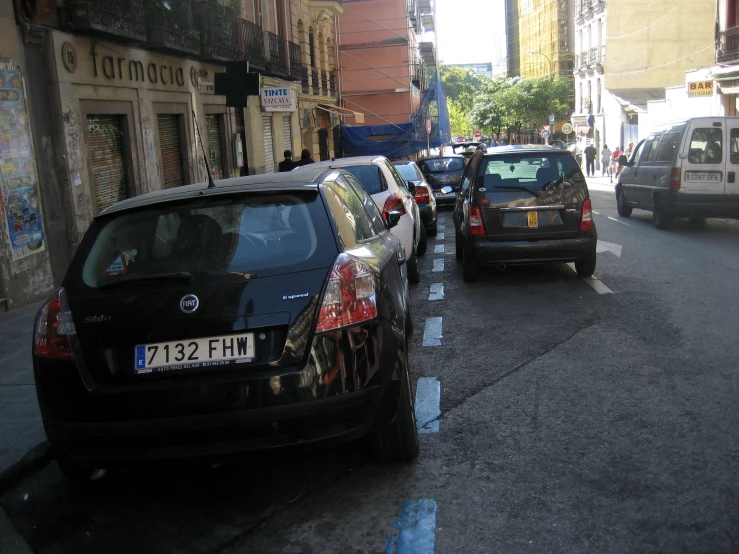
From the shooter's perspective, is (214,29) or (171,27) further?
(214,29)

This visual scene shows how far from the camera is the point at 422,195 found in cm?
1490

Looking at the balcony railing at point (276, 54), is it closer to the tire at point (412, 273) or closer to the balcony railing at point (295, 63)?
the balcony railing at point (295, 63)

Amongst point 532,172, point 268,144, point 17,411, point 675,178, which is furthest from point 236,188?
point 268,144

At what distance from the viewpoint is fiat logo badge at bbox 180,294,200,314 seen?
3809 millimetres

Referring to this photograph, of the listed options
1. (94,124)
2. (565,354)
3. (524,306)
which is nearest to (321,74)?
(94,124)

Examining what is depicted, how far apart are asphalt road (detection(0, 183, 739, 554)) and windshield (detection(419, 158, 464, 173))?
50.8 ft

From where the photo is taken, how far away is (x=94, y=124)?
13.1 metres

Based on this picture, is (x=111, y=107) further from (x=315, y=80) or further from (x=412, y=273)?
(x=315, y=80)

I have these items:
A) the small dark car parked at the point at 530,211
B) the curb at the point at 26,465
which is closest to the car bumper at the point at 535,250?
the small dark car parked at the point at 530,211

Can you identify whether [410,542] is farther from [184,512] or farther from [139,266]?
[139,266]

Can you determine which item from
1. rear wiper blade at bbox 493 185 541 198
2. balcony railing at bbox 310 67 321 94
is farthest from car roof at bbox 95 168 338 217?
balcony railing at bbox 310 67 321 94

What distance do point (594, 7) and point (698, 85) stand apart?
26.1 m

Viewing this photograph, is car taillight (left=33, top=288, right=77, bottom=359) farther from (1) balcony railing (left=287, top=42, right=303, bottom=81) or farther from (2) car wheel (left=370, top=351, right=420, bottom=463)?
(1) balcony railing (left=287, top=42, right=303, bottom=81)

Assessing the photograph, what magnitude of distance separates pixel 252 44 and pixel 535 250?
1275 cm
